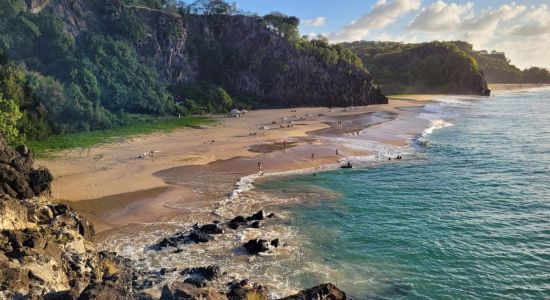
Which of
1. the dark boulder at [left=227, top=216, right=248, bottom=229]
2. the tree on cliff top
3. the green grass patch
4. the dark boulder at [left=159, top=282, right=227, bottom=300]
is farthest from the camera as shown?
the green grass patch

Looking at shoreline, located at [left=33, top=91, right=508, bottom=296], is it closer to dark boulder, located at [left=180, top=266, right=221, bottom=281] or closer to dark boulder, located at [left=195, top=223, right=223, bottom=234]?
dark boulder, located at [left=195, top=223, right=223, bottom=234]

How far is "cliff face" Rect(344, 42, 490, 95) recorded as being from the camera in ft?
479

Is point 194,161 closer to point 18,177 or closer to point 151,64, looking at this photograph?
point 18,177

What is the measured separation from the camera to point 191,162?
42562 millimetres

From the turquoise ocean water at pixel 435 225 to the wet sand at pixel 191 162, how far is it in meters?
5.76

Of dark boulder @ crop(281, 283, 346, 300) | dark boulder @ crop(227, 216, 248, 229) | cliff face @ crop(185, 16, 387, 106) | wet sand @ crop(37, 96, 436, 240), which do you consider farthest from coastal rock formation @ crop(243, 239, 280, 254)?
cliff face @ crop(185, 16, 387, 106)

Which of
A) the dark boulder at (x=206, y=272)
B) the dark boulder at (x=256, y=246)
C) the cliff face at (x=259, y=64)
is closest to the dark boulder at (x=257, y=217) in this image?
the dark boulder at (x=256, y=246)

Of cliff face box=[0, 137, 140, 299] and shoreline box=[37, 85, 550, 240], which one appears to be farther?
shoreline box=[37, 85, 550, 240]

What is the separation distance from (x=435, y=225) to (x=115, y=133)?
3946 cm

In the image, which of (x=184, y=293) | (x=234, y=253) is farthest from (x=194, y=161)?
(x=184, y=293)

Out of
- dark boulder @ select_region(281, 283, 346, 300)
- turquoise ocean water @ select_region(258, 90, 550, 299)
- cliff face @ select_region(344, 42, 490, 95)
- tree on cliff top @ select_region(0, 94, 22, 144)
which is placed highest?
cliff face @ select_region(344, 42, 490, 95)

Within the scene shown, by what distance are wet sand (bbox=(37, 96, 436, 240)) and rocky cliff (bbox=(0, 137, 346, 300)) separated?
4.48m

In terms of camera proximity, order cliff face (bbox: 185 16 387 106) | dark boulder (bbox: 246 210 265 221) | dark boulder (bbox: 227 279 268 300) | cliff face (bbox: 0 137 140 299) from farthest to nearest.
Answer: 1. cliff face (bbox: 185 16 387 106)
2. dark boulder (bbox: 246 210 265 221)
3. dark boulder (bbox: 227 279 268 300)
4. cliff face (bbox: 0 137 140 299)

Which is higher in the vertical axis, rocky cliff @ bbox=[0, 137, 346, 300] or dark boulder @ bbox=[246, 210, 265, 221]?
rocky cliff @ bbox=[0, 137, 346, 300]
